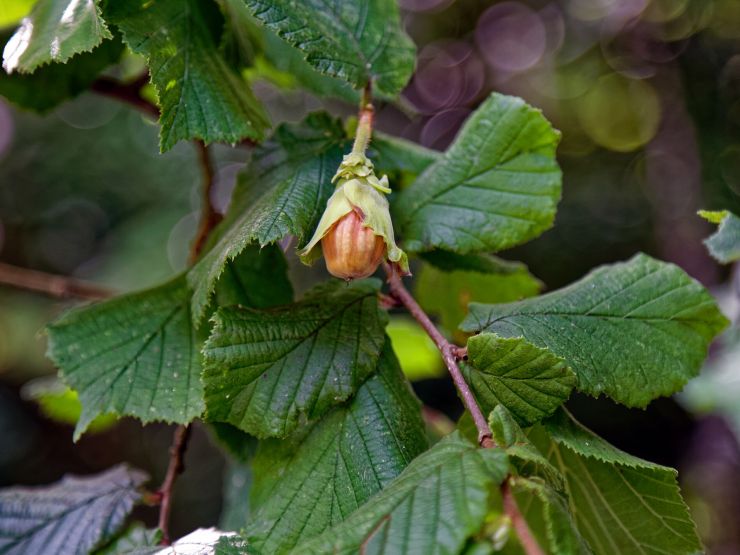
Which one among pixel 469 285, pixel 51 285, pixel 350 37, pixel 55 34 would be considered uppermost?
pixel 55 34

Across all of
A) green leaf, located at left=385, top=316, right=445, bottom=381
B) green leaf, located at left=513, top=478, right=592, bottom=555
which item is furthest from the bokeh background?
green leaf, located at left=513, top=478, right=592, bottom=555

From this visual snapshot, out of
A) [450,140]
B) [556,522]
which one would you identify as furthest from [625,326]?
[450,140]

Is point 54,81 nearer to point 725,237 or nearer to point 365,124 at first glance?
point 365,124

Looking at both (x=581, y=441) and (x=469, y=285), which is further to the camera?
A: (x=469, y=285)

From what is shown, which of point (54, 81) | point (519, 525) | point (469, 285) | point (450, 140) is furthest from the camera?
point (450, 140)

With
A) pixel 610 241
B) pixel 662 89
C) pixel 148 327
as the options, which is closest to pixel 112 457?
pixel 610 241

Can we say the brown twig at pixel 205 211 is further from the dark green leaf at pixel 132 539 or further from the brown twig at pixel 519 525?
the brown twig at pixel 519 525

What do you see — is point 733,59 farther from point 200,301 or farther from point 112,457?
point 112,457

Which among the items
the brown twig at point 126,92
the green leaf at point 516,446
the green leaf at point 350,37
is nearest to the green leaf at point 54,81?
the brown twig at point 126,92

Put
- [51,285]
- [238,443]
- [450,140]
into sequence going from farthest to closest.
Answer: [450,140] < [51,285] < [238,443]

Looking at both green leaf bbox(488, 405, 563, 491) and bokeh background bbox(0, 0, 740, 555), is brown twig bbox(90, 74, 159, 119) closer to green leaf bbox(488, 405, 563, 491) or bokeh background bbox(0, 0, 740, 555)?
green leaf bbox(488, 405, 563, 491)
